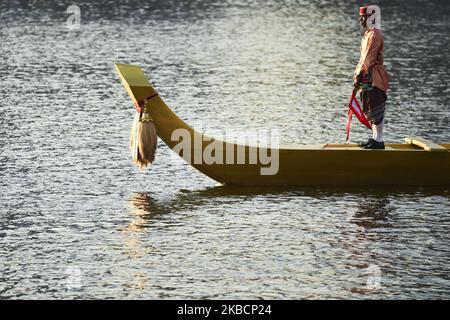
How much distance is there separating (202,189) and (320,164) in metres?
1.40

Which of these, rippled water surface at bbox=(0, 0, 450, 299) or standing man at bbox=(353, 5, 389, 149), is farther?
standing man at bbox=(353, 5, 389, 149)

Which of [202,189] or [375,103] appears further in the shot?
[375,103]

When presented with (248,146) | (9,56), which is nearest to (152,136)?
(248,146)

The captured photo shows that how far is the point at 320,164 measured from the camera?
13875mm

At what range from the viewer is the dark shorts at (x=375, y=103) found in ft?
46.8

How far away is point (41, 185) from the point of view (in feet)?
46.8

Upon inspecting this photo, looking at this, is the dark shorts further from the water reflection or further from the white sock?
the water reflection

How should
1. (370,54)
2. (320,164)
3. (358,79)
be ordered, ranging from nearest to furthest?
(320,164) → (370,54) → (358,79)

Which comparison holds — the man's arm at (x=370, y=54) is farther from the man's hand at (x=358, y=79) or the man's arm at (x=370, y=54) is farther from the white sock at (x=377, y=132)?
the white sock at (x=377, y=132)

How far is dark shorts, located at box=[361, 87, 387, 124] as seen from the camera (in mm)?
14266

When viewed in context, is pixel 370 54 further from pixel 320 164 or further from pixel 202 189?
pixel 202 189

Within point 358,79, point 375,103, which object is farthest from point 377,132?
point 358,79

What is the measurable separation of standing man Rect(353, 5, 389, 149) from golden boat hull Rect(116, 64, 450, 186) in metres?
0.31

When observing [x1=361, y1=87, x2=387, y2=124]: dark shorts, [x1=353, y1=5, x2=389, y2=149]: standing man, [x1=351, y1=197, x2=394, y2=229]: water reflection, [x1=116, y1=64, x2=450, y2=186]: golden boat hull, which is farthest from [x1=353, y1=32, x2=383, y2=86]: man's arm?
[x1=351, y1=197, x2=394, y2=229]: water reflection
